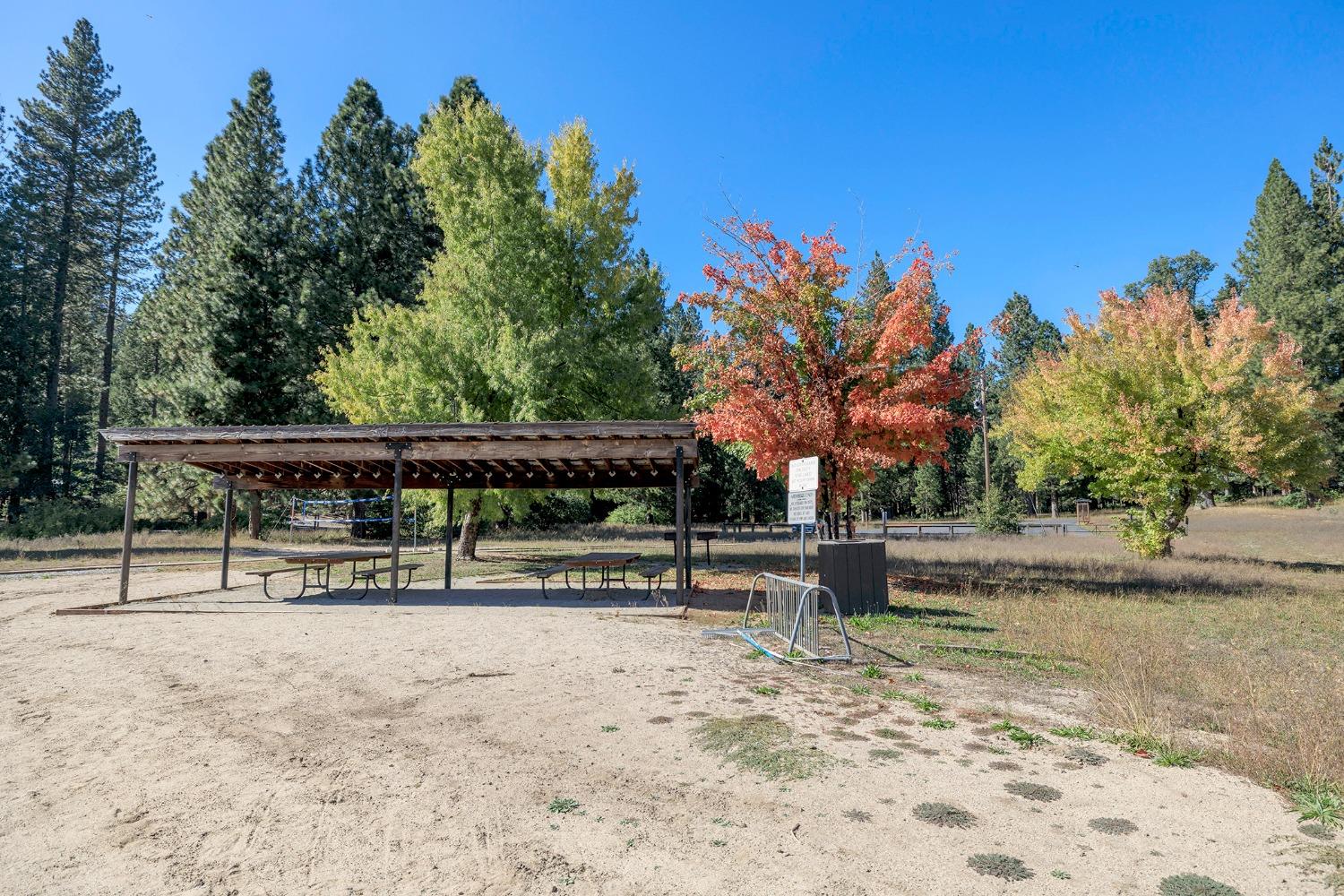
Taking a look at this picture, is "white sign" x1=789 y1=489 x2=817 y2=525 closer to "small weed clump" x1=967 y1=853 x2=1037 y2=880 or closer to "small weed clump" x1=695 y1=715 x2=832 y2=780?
"small weed clump" x1=695 y1=715 x2=832 y2=780

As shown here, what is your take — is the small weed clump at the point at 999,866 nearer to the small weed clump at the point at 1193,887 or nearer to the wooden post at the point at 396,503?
the small weed clump at the point at 1193,887

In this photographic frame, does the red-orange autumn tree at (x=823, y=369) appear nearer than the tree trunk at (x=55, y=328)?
Yes

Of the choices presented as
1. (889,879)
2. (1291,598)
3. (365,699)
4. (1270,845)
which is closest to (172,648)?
(365,699)

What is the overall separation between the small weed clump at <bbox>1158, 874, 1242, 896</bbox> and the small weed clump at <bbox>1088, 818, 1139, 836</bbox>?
470 mm

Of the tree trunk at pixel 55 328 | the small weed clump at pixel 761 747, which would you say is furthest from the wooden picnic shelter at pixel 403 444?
the tree trunk at pixel 55 328

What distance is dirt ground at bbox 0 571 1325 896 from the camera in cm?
330

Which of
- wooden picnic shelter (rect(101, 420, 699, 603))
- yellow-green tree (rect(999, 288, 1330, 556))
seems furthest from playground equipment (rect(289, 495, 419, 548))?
yellow-green tree (rect(999, 288, 1330, 556))

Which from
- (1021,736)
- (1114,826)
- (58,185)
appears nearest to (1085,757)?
(1021,736)

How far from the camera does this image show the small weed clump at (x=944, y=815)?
3.75 meters

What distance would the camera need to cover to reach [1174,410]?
1814 cm

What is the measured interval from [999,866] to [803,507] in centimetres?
521

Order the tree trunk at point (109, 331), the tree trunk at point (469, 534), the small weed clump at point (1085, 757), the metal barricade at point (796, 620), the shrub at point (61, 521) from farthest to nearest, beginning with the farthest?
1. the tree trunk at point (109, 331)
2. the shrub at point (61, 521)
3. the tree trunk at point (469, 534)
4. the metal barricade at point (796, 620)
5. the small weed clump at point (1085, 757)

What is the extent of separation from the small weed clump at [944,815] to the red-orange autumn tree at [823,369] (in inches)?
356

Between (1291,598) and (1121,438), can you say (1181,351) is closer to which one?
(1121,438)
